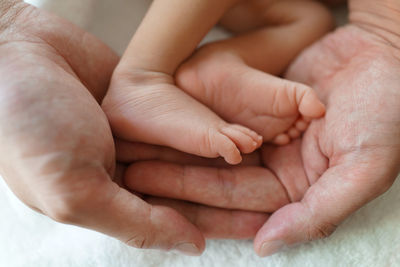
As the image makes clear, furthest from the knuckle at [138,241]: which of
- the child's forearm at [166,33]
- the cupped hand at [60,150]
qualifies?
the child's forearm at [166,33]

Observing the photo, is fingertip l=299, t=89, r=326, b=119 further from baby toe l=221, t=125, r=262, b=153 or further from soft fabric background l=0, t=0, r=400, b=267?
soft fabric background l=0, t=0, r=400, b=267

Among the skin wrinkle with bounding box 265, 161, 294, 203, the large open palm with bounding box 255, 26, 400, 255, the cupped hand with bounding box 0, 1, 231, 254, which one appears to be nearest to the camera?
the cupped hand with bounding box 0, 1, 231, 254

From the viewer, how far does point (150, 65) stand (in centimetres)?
77

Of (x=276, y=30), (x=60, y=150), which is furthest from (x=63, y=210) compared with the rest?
(x=276, y=30)

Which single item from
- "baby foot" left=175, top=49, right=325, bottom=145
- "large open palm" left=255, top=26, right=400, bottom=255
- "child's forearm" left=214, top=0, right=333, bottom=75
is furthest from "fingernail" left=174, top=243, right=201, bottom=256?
"child's forearm" left=214, top=0, right=333, bottom=75

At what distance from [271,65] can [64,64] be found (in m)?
0.45

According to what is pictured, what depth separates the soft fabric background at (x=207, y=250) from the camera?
754 mm

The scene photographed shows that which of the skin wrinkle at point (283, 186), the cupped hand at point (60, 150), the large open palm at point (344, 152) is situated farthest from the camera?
the skin wrinkle at point (283, 186)

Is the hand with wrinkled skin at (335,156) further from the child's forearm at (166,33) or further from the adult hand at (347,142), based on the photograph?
the child's forearm at (166,33)

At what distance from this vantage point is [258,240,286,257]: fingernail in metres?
0.70

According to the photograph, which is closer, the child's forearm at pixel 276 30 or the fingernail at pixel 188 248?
the fingernail at pixel 188 248

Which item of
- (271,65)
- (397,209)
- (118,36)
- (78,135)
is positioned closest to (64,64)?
(78,135)

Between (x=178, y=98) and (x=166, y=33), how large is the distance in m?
0.14

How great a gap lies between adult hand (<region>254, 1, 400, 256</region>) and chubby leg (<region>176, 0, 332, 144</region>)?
0.05 metres
